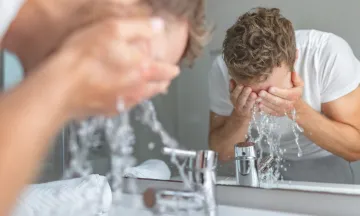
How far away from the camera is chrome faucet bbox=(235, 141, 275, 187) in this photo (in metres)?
0.75

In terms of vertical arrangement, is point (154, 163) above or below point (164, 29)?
below

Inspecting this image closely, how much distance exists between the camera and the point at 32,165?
30 centimetres

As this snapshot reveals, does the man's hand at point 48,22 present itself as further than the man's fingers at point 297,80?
No

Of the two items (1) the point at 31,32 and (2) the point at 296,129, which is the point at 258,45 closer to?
(2) the point at 296,129

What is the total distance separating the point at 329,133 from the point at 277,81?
0.13 meters

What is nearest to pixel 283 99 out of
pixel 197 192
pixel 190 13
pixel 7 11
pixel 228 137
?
pixel 228 137

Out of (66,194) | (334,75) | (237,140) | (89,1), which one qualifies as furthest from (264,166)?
(89,1)

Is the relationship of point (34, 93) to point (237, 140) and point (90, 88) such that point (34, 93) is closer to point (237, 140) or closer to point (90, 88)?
point (90, 88)

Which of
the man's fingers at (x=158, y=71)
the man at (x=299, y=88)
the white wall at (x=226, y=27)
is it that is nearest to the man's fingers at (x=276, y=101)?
the man at (x=299, y=88)

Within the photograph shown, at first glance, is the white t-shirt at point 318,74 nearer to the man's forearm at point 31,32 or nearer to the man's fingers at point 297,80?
the man's fingers at point 297,80

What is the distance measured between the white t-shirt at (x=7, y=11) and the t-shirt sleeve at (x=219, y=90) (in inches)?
16.8

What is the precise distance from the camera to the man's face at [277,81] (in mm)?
741

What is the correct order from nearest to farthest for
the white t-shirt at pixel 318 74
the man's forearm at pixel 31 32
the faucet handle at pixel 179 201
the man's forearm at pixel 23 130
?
the man's forearm at pixel 23 130 < the man's forearm at pixel 31 32 < the faucet handle at pixel 179 201 < the white t-shirt at pixel 318 74

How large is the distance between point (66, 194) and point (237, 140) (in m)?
0.32
